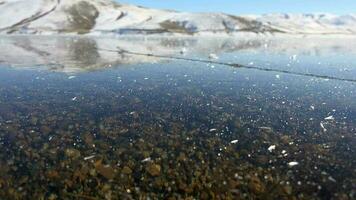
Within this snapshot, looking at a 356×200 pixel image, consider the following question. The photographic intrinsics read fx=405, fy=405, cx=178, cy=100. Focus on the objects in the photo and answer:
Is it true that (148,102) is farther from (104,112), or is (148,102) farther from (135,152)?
(135,152)

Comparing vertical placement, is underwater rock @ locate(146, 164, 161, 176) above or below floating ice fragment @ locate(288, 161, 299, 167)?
below

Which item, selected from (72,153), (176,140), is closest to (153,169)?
(176,140)

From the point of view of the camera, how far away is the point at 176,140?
19469 mm

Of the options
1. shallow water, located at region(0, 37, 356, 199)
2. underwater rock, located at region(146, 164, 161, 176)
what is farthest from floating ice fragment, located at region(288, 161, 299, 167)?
underwater rock, located at region(146, 164, 161, 176)

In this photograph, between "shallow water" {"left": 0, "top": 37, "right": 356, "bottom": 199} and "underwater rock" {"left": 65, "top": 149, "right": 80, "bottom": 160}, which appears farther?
"underwater rock" {"left": 65, "top": 149, "right": 80, "bottom": 160}

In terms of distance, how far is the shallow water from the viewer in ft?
47.8

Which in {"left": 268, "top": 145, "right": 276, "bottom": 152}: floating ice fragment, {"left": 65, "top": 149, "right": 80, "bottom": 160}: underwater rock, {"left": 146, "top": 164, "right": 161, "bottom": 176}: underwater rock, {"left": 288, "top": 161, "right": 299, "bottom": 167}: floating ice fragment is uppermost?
{"left": 288, "top": 161, "right": 299, "bottom": 167}: floating ice fragment

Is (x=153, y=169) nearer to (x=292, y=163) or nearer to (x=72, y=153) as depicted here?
(x=72, y=153)

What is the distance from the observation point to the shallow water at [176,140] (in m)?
14.6

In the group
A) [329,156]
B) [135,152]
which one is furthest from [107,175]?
[329,156]

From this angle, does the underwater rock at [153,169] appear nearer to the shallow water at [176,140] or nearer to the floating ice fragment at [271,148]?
the shallow water at [176,140]

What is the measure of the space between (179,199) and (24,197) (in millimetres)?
5266

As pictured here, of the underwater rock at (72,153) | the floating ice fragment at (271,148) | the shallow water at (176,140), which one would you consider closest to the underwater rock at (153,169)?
the shallow water at (176,140)

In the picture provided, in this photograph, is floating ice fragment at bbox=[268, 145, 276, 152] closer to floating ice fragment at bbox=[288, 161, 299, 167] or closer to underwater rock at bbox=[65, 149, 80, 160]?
floating ice fragment at bbox=[288, 161, 299, 167]
